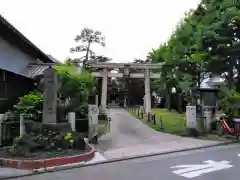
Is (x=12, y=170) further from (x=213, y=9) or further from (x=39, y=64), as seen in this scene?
(x=213, y=9)

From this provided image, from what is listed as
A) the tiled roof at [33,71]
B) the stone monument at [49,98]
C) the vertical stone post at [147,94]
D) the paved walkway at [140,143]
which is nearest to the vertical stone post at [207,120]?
the paved walkway at [140,143]

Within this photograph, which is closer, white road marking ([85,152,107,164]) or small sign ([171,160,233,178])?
small sign ([171,160,233,178])

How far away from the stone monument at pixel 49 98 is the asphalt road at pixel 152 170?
127 inches

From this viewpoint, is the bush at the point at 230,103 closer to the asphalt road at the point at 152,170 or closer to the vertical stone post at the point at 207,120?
the vertical stone post at the point at 207,120

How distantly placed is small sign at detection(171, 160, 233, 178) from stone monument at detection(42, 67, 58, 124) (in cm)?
525

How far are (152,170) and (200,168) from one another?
4.90 ft

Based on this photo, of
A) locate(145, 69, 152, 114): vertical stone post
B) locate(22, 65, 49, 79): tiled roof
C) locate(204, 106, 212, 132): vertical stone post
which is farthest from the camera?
locate(145, 69, 152, 114): vertical stone post

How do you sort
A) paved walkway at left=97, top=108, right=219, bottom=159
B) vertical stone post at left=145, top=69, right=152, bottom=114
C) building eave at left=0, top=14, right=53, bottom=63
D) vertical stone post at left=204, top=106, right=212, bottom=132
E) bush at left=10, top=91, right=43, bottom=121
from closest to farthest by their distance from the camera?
paved walkway at left=97, top=108, right=219, bottom=159 → bush at left=10, top=91, right=43, bottom=121 → building eave at left=0, top=14, right=53, bottom=63 → vertical stone post at left=204, top=106, right=212, bottom=132 → vertical stone post at left=145, top=69, right=152, bottom=114

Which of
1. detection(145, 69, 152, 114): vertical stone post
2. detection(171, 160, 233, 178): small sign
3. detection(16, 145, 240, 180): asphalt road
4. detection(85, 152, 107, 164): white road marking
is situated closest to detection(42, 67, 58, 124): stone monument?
detection(85, 152, 107, 164): white road marking

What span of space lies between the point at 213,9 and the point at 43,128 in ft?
51.6

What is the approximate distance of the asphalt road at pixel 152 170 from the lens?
31.0 ft

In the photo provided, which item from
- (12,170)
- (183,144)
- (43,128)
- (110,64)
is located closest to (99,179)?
(12,170)

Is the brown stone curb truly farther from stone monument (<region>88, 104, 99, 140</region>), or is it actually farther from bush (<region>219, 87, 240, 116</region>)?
bush (<region>219, 87, 240, 116</region>)

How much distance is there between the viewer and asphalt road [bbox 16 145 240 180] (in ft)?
31.0
